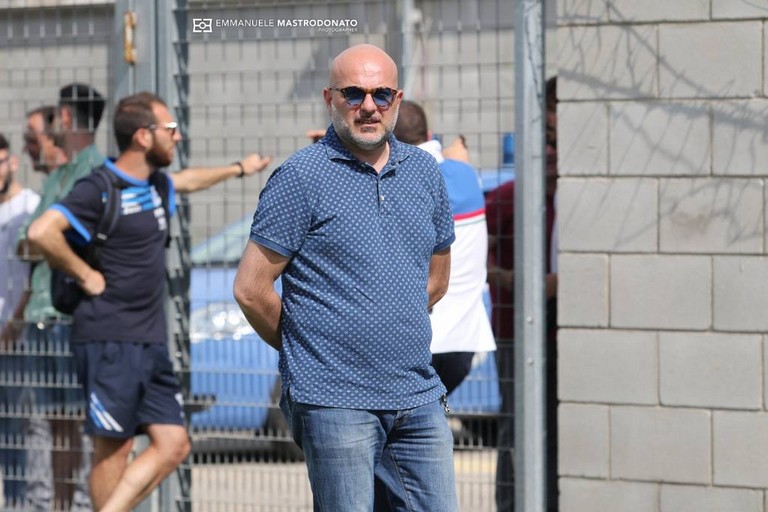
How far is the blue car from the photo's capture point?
6.32 metres

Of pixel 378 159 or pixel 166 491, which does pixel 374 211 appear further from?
pixel 166 491

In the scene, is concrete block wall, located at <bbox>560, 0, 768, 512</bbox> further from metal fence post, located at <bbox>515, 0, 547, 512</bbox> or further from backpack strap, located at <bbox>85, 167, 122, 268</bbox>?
backpack strap, located at <bbox>85, 167, 122, 268</bbox>

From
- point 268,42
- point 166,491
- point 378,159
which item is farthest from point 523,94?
point 166,491

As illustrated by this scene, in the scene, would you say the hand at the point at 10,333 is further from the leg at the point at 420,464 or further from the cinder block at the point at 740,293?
the cinder block at the point at 740,293

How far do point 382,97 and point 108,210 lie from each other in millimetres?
2121

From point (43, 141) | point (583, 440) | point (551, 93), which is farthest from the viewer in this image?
point (43, 141)

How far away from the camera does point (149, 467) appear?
589cm

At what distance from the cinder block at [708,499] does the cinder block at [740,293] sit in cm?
65

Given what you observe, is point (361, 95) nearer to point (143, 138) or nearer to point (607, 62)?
point (607, 62)

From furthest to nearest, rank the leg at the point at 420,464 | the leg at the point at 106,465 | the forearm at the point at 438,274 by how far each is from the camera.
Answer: the leg at the point at 106,465 → the forearm at the point at 438,274 → the leg at the point at 420,464

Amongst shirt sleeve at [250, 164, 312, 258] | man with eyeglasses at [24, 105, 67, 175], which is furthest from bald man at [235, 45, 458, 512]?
man with eyeglasses at [24, 105, 67, 175]

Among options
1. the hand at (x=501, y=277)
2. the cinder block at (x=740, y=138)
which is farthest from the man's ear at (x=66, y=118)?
the cinder block at (x=740, y=138)

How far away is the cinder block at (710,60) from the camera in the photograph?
17.4 ft

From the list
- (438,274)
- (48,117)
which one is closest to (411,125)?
(438,274)
